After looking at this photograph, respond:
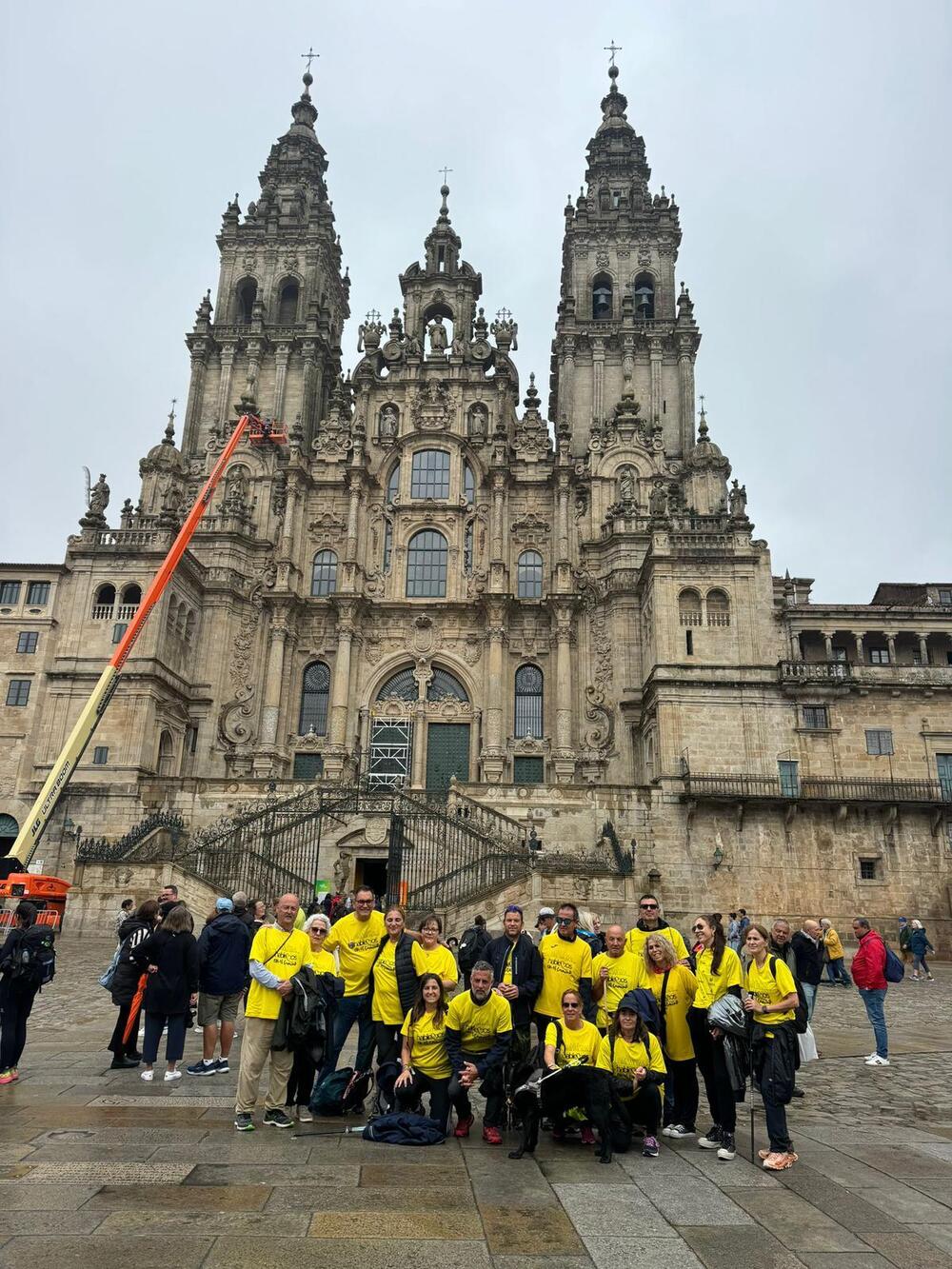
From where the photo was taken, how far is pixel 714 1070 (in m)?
7.93

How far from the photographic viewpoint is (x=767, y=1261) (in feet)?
17.2

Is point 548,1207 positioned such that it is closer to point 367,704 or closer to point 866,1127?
point 866,1127

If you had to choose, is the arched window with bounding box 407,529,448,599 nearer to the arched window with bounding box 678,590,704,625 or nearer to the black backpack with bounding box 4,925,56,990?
the arched window with bounding box 678,590,704,625

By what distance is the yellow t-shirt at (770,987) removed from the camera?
24.7ft

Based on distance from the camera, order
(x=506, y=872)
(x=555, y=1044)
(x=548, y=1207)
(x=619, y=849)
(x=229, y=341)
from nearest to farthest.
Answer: (x=548, y=1207) < (x=555, y=1044) < (x=506, y=872) < (x=619, y=849) < (x=229, y=341)

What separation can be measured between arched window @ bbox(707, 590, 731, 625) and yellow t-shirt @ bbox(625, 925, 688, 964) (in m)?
26.7

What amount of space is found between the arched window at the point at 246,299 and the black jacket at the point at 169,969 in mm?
44735

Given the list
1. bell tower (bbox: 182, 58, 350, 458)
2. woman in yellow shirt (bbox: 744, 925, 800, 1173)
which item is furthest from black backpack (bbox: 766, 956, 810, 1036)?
bell tower (bbox: 182, 58, 350, 458)

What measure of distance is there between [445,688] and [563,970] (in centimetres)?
3185

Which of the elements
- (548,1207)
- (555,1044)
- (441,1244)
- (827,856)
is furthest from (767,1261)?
(827,856)

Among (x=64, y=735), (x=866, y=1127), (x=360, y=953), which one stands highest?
(x=64, y=735)

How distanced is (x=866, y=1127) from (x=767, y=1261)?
13.8ft

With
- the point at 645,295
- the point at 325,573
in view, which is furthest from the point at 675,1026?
the point at 645,295

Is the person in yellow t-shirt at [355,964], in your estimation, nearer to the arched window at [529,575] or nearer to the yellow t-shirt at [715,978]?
the yellow t-shirt at [715,978]
